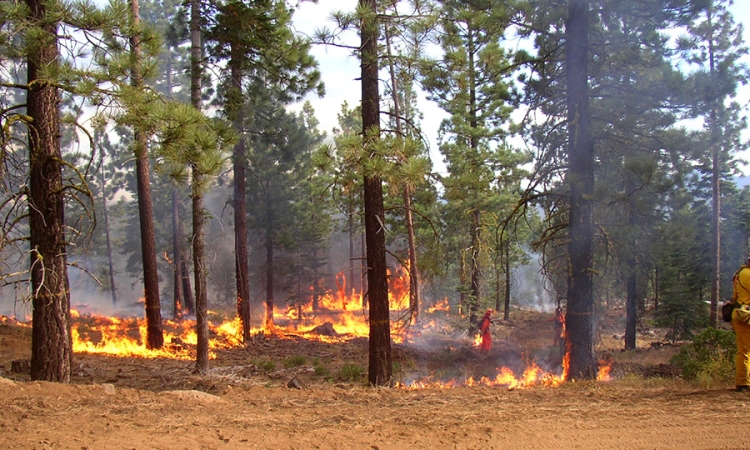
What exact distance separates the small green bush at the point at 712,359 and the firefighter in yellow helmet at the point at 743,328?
4.03 ft

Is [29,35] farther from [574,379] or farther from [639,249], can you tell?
[639,249]

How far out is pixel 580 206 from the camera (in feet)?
32.4

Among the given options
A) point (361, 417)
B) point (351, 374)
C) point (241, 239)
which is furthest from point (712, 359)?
point (241, 239)

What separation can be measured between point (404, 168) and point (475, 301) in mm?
15037

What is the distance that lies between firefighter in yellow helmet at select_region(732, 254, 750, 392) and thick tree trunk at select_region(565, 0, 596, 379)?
3026 mm

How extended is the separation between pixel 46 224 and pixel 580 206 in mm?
9553

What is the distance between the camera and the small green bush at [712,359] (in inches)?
314

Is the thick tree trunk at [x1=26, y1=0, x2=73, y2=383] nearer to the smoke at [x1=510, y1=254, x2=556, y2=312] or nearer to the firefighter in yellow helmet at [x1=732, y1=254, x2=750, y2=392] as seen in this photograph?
the firefighter in yellow helmet at [x1=732, y1=254, x2=750, y2=392]

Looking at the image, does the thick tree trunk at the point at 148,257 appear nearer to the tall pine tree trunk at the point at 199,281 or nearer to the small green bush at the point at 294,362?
the tall pine tree trunk at the point at 199,281

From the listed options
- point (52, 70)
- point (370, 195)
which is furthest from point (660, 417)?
point (52, 70)

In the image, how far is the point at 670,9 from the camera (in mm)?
8875

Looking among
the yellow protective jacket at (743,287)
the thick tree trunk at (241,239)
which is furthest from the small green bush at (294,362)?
the yellow protective jacket at (743,287)

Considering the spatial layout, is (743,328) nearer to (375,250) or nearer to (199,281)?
(375,250)

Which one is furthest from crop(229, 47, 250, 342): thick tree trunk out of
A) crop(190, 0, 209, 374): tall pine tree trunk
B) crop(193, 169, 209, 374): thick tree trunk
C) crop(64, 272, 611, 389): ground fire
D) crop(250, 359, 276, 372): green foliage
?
crop(193, 169, 209, 374): thick tree trunk
